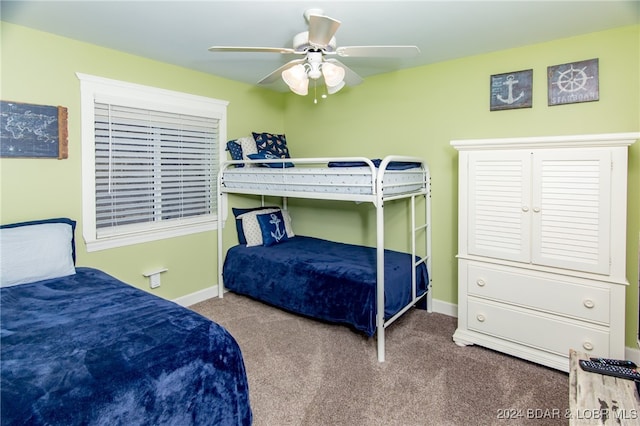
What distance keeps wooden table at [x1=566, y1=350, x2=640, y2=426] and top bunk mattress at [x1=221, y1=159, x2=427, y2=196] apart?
1493 mm

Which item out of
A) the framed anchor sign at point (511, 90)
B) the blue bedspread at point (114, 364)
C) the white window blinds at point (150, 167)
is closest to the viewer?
the blue bedspread at point (114, 364)

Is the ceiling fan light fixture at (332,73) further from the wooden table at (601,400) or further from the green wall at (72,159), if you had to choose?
the wooden table at (601,400)

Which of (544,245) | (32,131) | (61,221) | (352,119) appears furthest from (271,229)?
(544,245)

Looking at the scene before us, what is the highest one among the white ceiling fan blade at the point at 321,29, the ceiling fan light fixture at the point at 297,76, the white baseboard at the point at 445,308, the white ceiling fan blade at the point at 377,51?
the white ceiling fan blade at the point at 377,51

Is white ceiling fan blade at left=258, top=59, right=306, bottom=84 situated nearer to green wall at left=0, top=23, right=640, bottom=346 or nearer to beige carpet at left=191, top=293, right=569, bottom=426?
green wall at left=0, top=23, right=640, bottom=346

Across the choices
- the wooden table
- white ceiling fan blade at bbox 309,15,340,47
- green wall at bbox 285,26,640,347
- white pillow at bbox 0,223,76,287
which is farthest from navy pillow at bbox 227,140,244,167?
the wooden table

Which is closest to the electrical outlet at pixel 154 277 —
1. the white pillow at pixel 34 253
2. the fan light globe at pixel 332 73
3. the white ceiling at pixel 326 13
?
the white pillow at pixel 34 253

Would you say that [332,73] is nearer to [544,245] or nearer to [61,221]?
[544,245]

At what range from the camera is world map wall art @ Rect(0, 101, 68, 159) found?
Result: 2270 mm

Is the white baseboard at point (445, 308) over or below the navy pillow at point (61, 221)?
below

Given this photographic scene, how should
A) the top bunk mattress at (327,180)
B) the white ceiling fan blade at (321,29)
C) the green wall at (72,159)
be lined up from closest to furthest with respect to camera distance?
1. the white ceiling fan blade at (321,29)
2. the green wall at (72,159)
3. the top bunk mattress at (327,180)

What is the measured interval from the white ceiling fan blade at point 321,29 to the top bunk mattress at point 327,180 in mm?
912

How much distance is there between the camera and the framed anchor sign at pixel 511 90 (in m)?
2.69

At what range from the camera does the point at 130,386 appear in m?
1.25
